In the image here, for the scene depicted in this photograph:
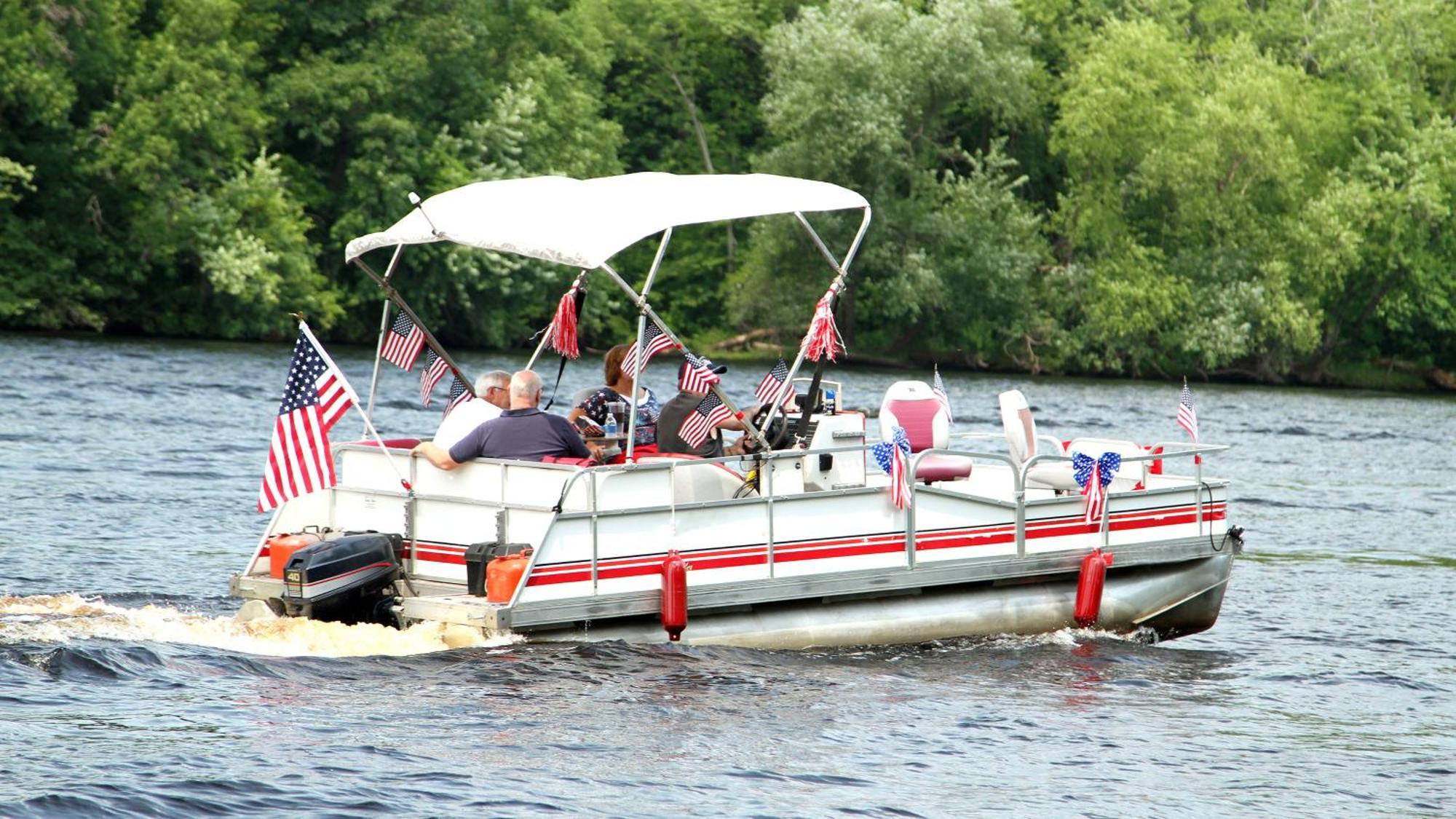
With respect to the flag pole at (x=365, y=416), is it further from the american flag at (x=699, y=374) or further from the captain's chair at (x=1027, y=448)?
the captain's chair at (x=1027, y=448)

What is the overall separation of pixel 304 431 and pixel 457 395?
256 cm

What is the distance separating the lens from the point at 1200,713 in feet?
43.5

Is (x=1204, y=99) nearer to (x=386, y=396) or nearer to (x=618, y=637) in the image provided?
(x=386, y=396)

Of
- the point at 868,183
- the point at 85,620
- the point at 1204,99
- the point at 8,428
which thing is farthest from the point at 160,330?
the point at 85,620

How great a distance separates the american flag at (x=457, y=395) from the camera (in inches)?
593

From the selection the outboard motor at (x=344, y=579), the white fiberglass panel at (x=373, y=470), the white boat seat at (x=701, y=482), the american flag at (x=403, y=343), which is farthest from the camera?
the american flag at (x=403, y=343)

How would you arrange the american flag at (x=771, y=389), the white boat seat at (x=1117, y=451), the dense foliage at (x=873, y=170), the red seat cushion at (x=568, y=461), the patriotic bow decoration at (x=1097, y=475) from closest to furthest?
the red seat cushion at (x=568, y=461), the american flag at (x=771, y=389), the patriotic bow decoration at (x=1097, y=475), the white boat seat at (x=1117, y=451), the dense foliage at (x=873, y=170)

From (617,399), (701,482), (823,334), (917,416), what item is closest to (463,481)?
(701,482)

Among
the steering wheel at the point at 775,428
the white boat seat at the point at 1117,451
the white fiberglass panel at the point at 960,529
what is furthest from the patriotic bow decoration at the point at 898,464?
the white boat seat at the point at 1117,451

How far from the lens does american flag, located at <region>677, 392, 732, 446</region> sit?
521 inches

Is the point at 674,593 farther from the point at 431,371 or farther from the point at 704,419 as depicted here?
the point at 431,371

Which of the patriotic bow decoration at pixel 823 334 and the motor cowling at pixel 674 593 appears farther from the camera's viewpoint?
the patriotic bow decoration at pixel 823 334

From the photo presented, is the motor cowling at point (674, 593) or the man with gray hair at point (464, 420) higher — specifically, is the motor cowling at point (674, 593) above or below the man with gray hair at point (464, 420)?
below

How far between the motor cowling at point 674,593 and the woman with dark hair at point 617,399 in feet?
5.56
